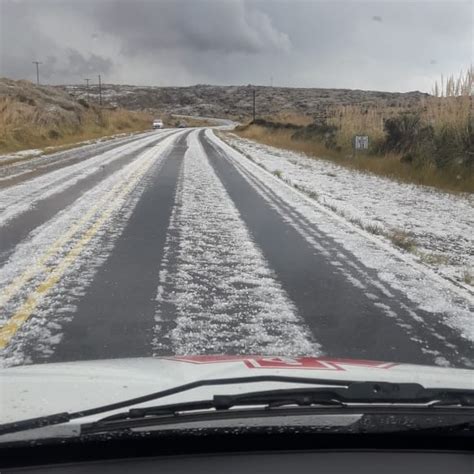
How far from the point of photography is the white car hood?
2.35 metres

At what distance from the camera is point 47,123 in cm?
3762

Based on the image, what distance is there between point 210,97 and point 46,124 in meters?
110

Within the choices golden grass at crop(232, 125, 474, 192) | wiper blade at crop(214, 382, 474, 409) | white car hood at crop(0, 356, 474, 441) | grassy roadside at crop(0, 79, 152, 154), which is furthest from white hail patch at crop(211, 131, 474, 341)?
grassy roadside at crop(0, 79, 152, 154)

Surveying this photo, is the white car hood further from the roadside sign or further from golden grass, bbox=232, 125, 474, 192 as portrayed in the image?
the roadside sign

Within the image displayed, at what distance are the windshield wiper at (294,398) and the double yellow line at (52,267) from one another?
2.29m

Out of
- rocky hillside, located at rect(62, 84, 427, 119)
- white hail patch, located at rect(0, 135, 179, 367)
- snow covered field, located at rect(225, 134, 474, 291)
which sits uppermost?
rocky hillside, located at rect(62, 84, 427, 119)

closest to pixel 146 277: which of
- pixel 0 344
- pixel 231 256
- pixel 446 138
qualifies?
pixel 231 256

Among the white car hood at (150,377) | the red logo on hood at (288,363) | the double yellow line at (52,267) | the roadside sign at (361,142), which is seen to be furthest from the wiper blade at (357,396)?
the roadside sign at (361,142)

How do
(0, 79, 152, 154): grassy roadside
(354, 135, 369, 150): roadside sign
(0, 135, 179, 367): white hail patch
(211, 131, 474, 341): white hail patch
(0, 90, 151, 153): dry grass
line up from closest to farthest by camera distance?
1. (0, 135, 179, 367): white hail patch
2. (211, 131, 474, 341): white hail patch
3. (354, 135, 369, 150): roadside sign
4. (0, 90, 151, 153): dry grass
5. (0, 79, 152, 154): grassy roadside

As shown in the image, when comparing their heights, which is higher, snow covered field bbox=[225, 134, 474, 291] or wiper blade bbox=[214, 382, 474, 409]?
wiper blade bbox=[214, 382, 474, 409]

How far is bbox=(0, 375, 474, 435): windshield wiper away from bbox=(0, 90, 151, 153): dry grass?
26394 mm

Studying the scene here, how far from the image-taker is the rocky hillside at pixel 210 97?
118 meters

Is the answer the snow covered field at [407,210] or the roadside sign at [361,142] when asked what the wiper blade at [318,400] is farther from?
the roadside sign at [361,142]

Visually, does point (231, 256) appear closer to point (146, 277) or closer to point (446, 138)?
point (146, 277)
